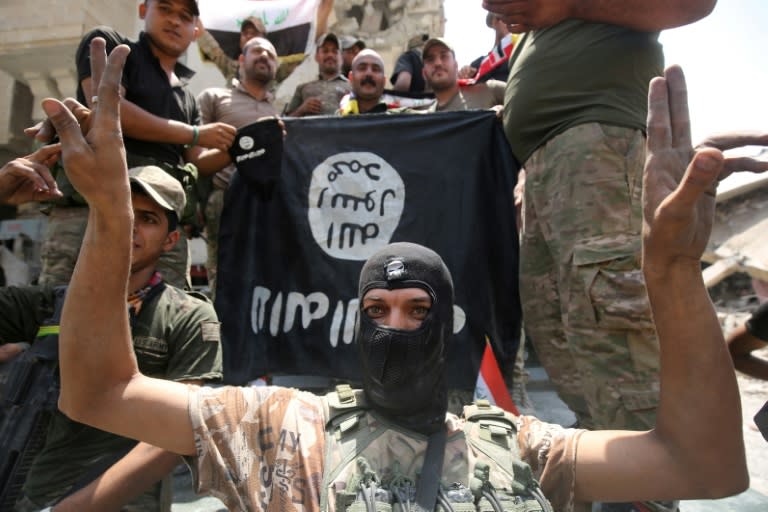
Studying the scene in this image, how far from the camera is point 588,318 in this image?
216 cm

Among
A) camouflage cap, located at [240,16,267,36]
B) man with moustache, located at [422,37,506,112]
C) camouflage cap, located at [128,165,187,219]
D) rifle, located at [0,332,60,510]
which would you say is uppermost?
camouflage cap, located at [240,16,267,36]

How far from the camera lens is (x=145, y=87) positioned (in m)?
2.97

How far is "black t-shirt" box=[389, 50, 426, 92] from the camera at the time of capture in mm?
5672

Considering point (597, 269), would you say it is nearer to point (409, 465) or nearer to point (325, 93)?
point (409, 465)

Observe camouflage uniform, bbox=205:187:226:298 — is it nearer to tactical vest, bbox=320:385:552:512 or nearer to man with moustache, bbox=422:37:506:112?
man with moustache, bbox=422:37:506:112

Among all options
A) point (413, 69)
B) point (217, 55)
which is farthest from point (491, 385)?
point (217, 55)

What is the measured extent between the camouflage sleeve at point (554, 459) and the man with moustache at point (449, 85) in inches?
121

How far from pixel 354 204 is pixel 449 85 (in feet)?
4.39

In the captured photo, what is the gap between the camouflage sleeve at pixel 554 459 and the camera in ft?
4.74

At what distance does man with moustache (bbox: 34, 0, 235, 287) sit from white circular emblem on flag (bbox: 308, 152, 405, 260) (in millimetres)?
707

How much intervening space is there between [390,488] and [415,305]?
1.64ft

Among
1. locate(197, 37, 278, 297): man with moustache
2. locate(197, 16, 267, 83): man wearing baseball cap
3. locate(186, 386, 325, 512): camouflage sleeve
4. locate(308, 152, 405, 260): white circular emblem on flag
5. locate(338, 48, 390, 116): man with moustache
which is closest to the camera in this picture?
locate(186, 386, 325, 512): camouflage sleeve

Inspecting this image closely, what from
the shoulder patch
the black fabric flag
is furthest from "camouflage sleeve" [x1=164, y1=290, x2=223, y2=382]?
the black fabric flag

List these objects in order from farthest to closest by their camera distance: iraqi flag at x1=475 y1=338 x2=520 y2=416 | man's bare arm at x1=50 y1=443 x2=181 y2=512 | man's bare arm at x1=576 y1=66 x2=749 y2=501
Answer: iraqi flag at x1=475 y1=338 x2=520 y2=416 < man's bare arm at x1=50 y1=443 x2=181 y2=512 < man's bare arm at x1=576 y1=66 x2=749 y2=501
